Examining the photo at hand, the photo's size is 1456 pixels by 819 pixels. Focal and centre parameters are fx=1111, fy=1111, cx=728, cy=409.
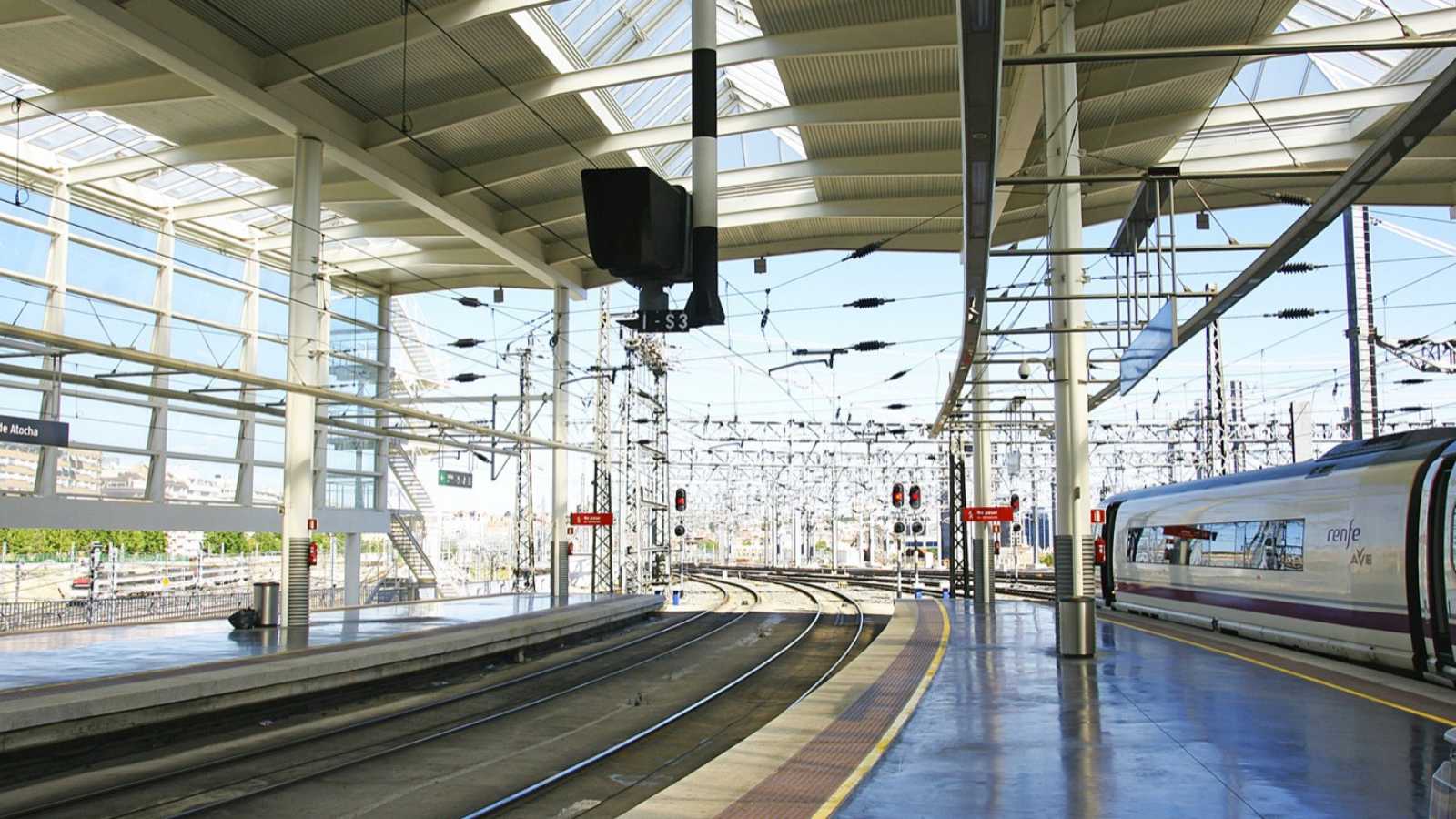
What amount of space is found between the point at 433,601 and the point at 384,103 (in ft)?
46.2

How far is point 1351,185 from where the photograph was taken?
32.6 ft

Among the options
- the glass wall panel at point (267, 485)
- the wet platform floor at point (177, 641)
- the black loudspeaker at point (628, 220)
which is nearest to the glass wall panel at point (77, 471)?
the glass wall panel at point (267, 485)

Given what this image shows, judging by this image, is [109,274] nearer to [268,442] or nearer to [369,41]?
[268,442]

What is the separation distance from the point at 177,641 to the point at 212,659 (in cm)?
392

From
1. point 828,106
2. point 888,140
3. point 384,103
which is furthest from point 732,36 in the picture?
point 384,103

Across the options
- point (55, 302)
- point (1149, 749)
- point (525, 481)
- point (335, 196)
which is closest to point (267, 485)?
point (55, 302)

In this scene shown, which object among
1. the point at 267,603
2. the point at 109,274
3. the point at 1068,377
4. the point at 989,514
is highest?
the point at 109,274

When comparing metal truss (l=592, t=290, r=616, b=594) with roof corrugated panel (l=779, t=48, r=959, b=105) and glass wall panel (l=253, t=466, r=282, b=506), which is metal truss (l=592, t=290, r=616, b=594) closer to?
glass wall panel (l=253, t=466, r=282, b=506)

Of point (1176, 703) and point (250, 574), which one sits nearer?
point (1176, 703)

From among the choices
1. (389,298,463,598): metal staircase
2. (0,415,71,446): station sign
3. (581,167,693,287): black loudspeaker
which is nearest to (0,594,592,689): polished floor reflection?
(0,415,71,446): station sign

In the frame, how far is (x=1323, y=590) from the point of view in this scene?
15844 millimetres

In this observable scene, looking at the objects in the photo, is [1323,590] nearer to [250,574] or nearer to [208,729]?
[208,729]

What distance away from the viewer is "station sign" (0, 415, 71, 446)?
18.8 m

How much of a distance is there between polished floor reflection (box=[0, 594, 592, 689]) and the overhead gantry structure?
7.20 metres
